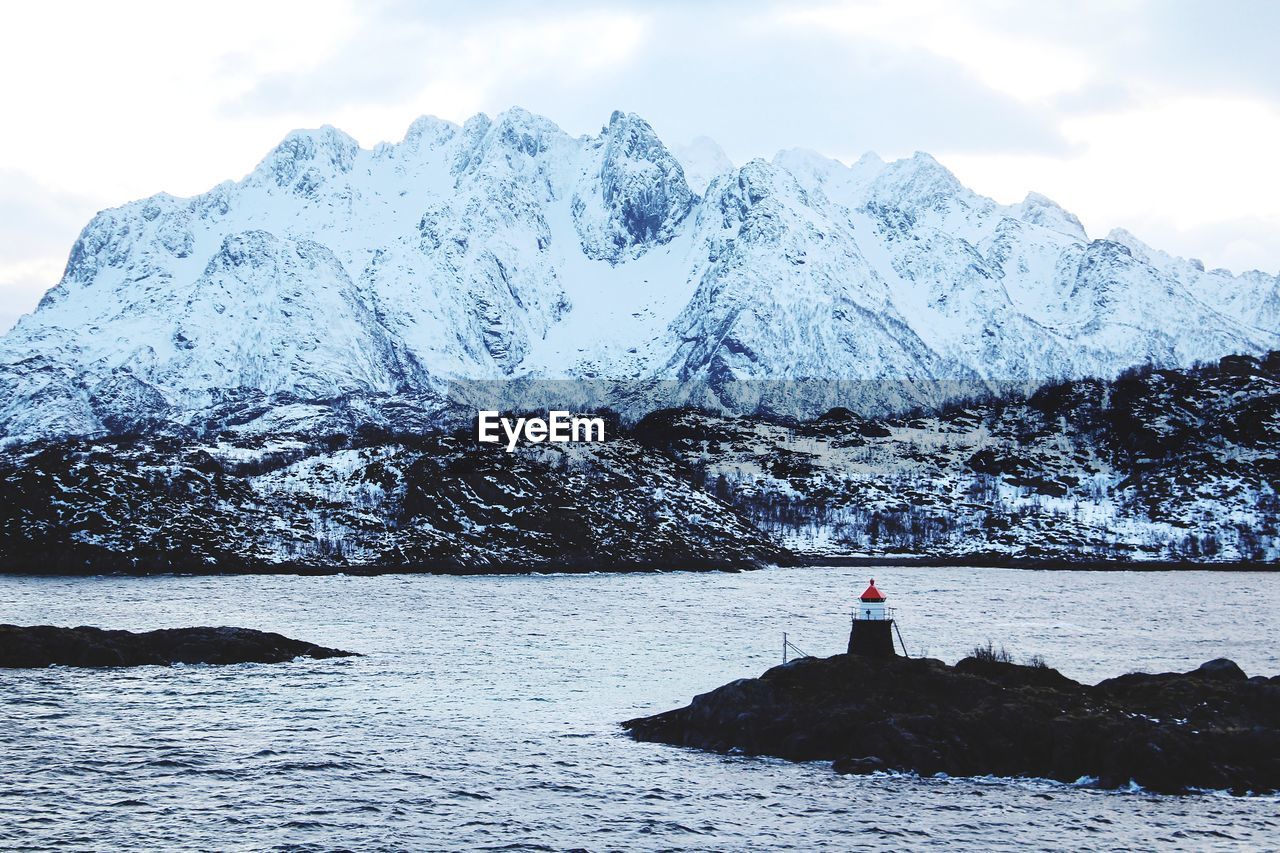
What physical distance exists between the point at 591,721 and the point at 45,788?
2884 centimetres

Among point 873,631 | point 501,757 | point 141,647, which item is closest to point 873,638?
point 873,631

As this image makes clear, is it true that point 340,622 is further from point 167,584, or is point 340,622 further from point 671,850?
point 671,850

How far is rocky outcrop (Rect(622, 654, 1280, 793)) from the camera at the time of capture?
59906 millimetres

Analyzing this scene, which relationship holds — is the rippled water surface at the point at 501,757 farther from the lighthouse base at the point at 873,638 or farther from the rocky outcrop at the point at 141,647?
the lighthouse base at the point at 873,638

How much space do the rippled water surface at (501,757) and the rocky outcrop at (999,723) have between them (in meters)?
1.59

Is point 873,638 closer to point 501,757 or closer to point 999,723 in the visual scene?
point 999,723

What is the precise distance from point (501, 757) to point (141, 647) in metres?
40.6

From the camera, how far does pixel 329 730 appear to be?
7338 cm

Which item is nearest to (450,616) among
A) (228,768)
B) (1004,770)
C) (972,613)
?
(972,613)

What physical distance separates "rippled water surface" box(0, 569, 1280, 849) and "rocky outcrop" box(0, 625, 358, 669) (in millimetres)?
2653

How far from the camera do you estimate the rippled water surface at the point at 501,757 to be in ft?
177

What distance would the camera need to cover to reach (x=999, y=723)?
205 feet

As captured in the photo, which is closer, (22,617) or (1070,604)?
(22,617)

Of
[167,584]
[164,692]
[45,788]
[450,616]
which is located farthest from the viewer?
[167,584]
